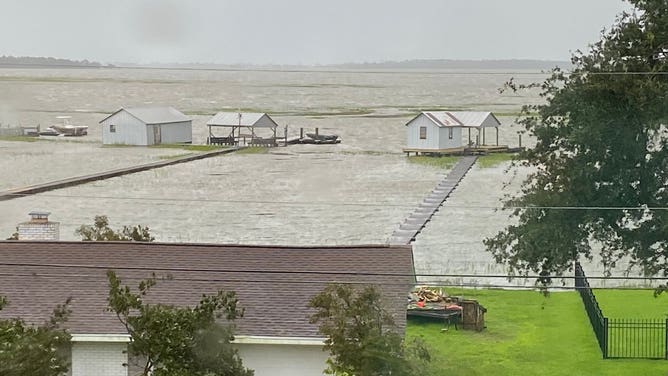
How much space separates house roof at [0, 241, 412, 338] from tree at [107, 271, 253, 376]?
1.08 m

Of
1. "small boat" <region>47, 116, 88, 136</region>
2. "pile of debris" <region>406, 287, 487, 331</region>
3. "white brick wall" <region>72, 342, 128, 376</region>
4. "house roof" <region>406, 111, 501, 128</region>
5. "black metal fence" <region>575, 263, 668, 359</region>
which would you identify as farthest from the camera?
"pile of debris" <region>406, 287, 487, 331</region>

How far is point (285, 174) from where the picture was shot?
1301 centimetres

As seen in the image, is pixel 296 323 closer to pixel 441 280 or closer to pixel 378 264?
pixel 378 264

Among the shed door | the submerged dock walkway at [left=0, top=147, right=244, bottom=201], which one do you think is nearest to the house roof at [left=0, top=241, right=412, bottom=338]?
the submerged dock walkway at [left=0, top=147, right=244, bottom=201]

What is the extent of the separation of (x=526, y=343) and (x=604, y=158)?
2741 mm

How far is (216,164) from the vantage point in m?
13.3

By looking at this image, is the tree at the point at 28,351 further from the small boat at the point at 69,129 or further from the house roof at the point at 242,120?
the house roof at the point at 242,120

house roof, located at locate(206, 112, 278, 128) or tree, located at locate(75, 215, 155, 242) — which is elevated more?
house roof, located at locate(206, 112, 278, 128)

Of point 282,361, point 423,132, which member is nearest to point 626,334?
point 423,132

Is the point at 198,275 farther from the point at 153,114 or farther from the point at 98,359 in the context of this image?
the point at 153,114

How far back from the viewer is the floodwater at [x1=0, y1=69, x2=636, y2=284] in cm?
1288

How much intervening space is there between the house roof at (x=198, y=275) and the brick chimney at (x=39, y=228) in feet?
3.38

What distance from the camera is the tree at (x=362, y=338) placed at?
8.41 metres

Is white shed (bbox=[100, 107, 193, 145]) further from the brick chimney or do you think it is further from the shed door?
the brick chimney
